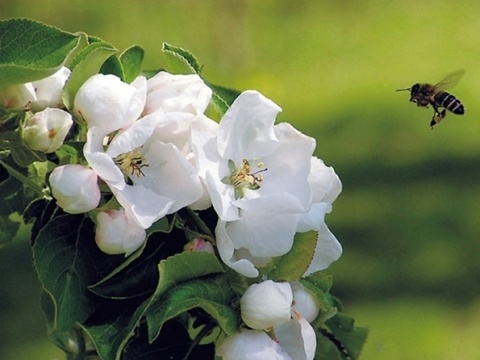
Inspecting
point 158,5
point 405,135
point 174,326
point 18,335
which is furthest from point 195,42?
point 174,326

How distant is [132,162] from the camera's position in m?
0.75

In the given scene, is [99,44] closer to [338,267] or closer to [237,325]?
[237,325]

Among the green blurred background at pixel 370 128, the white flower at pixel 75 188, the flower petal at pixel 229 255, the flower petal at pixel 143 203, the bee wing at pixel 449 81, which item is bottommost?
the green blurred background at pixel 370 128

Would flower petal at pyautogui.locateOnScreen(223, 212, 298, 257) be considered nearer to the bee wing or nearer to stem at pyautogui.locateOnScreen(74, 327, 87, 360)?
stem at pyautogui.locateOnScreen(74, 327, 87, 360)

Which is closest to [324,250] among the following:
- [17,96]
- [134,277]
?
[134,277]

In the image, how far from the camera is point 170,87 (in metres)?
0.74

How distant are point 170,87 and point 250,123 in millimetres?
70

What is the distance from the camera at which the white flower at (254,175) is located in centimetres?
72

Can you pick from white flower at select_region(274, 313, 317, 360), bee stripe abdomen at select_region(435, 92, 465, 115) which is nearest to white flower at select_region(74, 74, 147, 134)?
white flower at select_region(274, 313, 317, 360)

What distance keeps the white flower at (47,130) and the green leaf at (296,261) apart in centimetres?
20

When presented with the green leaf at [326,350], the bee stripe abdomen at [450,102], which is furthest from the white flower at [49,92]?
the bee stripe abdomen at [450,102]

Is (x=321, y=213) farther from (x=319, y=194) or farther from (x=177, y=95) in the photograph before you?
(x=177, y=95)

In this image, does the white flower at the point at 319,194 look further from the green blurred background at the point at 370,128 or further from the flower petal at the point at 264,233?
the green blurred background at the point at 370,128

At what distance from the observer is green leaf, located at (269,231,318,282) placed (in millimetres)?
754
